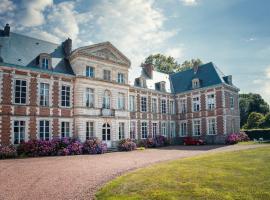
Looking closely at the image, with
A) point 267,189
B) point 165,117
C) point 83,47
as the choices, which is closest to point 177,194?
point 267,189

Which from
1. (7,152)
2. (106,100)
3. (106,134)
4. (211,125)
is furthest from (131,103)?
(7,152)

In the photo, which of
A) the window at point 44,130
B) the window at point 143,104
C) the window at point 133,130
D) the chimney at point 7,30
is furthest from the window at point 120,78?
the chimney at point 7,30

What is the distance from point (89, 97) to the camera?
2138 cm

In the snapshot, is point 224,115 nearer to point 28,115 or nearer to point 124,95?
point 124,95

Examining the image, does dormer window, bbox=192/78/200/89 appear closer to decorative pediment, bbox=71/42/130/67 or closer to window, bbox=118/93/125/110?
decorative pediment, bbox=71/42/130/67

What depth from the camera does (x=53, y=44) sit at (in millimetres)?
22688

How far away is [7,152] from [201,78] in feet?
72.5

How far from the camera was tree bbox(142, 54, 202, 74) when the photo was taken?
151 ft

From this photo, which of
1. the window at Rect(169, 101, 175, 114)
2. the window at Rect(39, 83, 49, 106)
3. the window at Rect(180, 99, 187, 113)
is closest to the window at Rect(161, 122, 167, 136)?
the window at Rect(169, 101, 175, 114)

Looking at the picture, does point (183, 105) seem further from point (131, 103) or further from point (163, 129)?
point (131, 103)

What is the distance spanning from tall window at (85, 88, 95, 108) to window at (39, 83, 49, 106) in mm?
3258

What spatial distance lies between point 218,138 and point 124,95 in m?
11.3

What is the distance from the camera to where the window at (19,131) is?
17312 millimetres

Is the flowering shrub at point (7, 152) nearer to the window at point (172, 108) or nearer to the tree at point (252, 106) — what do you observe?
the window at point (172, 108)
